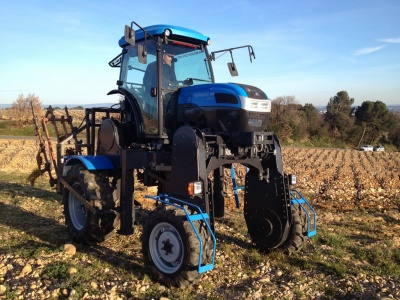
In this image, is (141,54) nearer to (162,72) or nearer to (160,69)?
(160,69)

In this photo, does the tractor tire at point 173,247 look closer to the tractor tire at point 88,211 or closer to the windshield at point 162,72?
the tractor tire at point 88,211

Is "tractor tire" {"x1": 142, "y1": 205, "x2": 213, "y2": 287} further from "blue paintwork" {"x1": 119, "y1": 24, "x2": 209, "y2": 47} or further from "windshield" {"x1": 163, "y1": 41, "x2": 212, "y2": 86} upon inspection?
"blue paintwork" {"x1": 119, "y1": 24, "x2": 209, "y2": 47}

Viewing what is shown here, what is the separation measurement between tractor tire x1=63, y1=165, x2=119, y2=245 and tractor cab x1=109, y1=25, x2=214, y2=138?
1.13 metres

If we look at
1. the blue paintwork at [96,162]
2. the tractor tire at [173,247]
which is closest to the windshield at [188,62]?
the blue paintwork at [96,162]

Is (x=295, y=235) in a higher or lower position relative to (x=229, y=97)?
lower

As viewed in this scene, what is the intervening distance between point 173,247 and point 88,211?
1.93 meters

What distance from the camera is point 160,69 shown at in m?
5.88

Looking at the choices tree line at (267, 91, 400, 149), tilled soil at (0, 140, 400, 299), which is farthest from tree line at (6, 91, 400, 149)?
tilled soil at (0, 140, 400, 299)

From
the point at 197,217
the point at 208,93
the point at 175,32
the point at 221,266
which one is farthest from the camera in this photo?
the point at 175,32

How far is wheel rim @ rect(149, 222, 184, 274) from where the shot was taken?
4766 millimetres

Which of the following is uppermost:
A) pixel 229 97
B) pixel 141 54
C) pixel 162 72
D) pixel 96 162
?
pixel 141 54

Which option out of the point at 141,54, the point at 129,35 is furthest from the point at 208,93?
the point at 129,35

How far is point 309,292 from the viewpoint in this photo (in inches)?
184

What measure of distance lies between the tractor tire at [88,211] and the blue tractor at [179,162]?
0.6 inches
